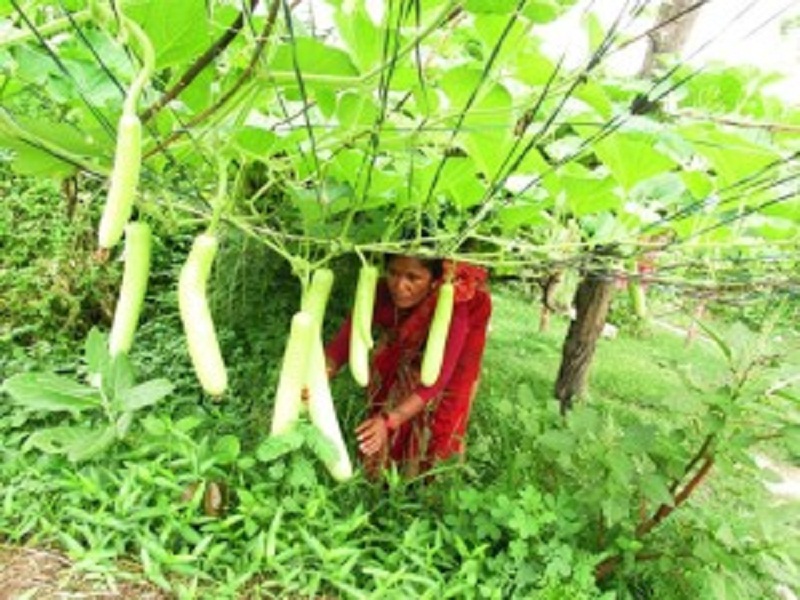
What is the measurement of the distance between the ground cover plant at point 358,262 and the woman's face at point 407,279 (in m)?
0.20

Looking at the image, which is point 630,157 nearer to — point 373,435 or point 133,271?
point 133,271

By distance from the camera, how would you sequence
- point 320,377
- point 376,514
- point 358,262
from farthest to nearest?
point 358,262 → point 376,514 → point 320,377

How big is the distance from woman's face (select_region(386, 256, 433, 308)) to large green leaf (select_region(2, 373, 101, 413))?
3.32ft

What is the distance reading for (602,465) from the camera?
2.11 metres

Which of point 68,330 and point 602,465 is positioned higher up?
point 602,465

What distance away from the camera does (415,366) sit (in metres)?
2.60

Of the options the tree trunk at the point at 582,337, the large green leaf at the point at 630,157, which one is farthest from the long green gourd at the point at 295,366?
the tree trunk at the point at 582,337

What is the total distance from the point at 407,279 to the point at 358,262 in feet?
2.65

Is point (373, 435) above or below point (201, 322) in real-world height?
below

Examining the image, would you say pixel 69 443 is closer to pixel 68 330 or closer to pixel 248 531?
pixel 248 531

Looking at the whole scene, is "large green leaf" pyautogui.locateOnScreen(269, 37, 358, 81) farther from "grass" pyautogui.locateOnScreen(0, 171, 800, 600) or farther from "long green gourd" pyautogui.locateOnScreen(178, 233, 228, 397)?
"grass" pyautogui.locateOnScreen(0, 171, 800, 600)

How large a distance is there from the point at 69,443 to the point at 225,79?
0.90 m

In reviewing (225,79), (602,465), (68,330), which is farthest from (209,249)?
(68,330)

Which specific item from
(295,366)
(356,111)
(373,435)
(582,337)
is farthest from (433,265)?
(582,337)
